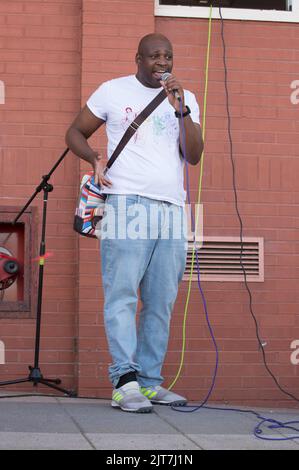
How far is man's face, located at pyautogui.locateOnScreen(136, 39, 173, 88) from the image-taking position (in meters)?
5.14

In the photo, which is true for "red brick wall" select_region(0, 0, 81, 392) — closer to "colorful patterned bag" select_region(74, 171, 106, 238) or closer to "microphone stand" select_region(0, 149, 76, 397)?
"microphone stand" select_region(0, 149, 76, 397)

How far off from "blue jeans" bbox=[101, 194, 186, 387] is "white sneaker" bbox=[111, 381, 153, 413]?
3.4 inches

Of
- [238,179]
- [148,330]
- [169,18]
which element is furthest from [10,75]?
[148,330]

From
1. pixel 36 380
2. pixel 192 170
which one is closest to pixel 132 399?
pixel 36 380

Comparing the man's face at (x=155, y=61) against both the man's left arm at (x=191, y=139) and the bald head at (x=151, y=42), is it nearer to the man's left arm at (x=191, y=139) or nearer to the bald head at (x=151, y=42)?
the bald head at (x=151, y=42)

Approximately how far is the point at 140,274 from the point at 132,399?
0.70m

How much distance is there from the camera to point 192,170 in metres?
6.60

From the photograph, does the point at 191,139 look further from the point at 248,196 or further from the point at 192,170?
the point at 248,196

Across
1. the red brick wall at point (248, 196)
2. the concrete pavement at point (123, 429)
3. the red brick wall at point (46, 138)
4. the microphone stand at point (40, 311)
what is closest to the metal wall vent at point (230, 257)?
the red brick wall at point (248, 196)

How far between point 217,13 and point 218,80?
20.2 inches

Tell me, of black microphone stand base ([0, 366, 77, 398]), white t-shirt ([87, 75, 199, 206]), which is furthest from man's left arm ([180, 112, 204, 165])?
black microphone stand base ([0, 366, 77, 398])

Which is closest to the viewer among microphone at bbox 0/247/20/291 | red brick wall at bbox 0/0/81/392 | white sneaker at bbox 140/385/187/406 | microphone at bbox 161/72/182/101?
microphone at bbox 161/72/182/101

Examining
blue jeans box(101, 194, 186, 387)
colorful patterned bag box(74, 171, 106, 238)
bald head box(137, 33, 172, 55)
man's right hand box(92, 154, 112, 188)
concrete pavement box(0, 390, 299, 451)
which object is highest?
bald head box(137, 33, 172, 55)

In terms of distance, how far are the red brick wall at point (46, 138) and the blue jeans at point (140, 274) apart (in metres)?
1.28
